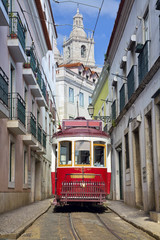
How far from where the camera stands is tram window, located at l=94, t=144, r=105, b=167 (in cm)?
1311

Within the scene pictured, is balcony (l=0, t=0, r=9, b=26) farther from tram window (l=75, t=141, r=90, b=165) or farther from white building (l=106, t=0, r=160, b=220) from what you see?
tram window (l=75, t=141, r=90, b=165)

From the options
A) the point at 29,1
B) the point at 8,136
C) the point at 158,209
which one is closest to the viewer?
the point at 158,209

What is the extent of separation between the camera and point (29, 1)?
64.0ft

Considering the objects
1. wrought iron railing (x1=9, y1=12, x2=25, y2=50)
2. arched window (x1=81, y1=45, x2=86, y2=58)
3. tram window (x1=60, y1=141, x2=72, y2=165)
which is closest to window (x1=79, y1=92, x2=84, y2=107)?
wrought iron railing (x1=9, y1=12, x2=25, y2=50)

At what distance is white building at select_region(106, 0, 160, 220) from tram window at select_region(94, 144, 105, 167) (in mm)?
1335

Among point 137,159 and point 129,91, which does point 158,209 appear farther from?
point 129,91

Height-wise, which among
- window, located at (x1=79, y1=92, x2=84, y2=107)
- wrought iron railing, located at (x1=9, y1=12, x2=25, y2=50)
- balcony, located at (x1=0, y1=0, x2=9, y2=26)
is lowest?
balcony, located at (x1=0, y1=0, x2=9, y2=26)

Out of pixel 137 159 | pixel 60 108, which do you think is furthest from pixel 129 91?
pixel 60 108

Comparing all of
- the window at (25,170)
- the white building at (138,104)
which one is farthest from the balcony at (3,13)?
the window at (25,170)

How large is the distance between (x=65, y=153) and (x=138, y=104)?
3176 millimetres

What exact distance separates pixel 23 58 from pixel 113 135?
A: 7.84 metres

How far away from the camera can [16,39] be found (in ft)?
46.9

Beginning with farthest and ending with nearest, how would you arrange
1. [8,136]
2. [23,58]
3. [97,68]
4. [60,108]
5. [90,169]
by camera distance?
[97,68], [60,108], [23,58], [8,136], [90,169]

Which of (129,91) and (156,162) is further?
(129,91)
